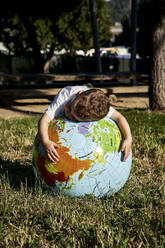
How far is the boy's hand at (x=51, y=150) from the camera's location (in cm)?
329

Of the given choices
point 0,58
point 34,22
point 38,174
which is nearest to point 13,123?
point 38,174

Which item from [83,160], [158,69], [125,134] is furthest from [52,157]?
[158,69]

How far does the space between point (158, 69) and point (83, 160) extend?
18.7 feet

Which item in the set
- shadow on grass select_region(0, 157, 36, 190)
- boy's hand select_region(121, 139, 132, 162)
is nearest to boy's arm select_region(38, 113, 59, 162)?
boy's hand select_region(121, 139, 132, 162)

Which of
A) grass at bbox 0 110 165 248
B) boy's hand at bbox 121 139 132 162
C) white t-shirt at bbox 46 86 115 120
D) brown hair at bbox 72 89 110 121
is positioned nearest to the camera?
grass at bbox 0 110 165 248

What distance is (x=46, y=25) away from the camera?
23062 mm

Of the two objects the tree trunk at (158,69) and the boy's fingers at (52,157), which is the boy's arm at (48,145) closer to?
the boy's fingers at (52,157)

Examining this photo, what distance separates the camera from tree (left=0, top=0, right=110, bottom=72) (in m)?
20.7

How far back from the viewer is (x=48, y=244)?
280 cm

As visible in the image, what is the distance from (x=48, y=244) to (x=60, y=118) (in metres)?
1.23

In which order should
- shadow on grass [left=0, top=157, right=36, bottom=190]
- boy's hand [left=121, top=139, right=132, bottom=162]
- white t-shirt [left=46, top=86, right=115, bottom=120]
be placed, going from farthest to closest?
shadow on grass [left=0, top=157, right=36, bottom=190] → white t-shirt [left=46, top=86, right=115, bottom=120] → boy's hand [left=121, top=139, right=132, bottom=162]

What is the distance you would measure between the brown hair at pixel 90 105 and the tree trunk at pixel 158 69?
5508 mm

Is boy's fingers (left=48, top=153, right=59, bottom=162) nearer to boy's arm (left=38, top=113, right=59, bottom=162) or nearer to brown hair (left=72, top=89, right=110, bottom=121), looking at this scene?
boy's arm (left=38, top=113, right=59, bottom=162)

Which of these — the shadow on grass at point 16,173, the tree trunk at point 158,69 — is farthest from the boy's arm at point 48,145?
the tree trunk at point 158,69
